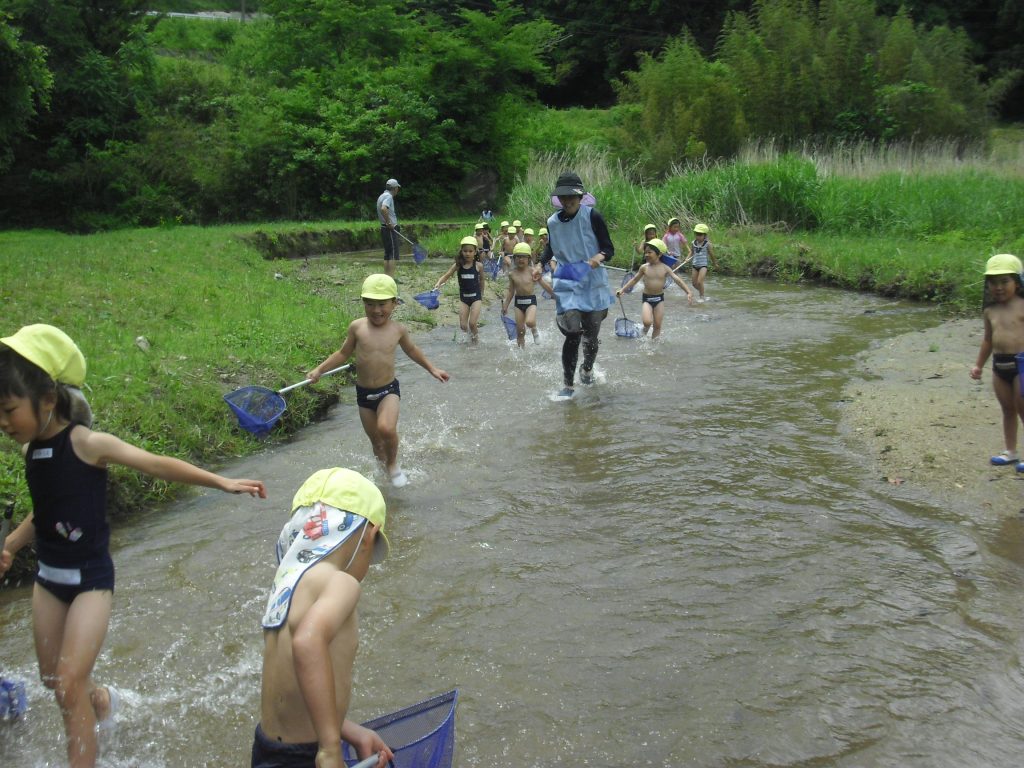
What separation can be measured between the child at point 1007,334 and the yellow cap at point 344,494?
527 centimetres

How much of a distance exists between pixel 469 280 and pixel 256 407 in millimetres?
5748

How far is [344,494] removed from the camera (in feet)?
9.35

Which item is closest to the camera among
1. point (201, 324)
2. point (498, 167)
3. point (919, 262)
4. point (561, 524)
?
point (561, 524)

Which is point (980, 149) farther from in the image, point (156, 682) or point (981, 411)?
point (156, 682)

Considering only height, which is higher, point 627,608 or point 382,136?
point 382,136

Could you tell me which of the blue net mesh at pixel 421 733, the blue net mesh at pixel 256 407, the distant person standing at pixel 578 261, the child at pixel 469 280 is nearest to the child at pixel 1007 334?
the distant person standing at pixel 578 261

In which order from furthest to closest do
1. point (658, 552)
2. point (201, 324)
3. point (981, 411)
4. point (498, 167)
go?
point (498, 167) → point (201, 324) → point (981, 411) → point (658, 552)

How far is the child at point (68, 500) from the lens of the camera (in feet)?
10.5

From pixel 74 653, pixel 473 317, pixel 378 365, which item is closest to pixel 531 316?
pixel 473 317

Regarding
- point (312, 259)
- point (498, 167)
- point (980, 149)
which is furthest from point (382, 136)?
point (980, 149)

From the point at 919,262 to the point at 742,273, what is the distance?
4055 mm

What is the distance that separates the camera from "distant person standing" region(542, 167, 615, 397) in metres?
8.50

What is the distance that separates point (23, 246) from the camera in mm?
17781

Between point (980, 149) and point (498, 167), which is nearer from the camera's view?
point (980, 149)
